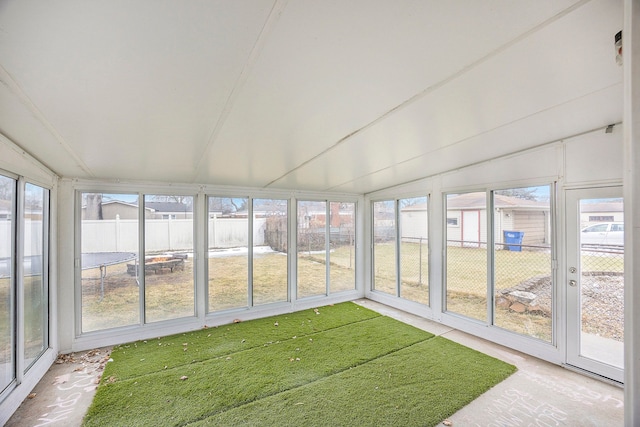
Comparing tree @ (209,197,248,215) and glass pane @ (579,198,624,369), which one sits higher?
tree @ (209,197,248,215)

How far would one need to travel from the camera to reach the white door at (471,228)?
A: 4.18 metres

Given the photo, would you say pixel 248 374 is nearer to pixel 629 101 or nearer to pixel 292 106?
pixel 292 106

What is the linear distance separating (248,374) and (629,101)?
11.2ft

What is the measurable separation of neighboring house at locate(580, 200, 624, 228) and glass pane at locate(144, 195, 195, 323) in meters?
5.06

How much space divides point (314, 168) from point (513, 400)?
311cm

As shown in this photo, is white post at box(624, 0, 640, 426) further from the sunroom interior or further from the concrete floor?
the concrete floor

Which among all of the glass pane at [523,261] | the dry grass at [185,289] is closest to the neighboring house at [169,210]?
the dry grass at [185,289]

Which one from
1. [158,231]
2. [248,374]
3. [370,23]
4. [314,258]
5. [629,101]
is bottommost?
[248,374]

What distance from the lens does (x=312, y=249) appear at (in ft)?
18.3

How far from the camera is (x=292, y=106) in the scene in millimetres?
1937

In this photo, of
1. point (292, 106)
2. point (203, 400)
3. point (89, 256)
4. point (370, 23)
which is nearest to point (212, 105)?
point (292, 106)

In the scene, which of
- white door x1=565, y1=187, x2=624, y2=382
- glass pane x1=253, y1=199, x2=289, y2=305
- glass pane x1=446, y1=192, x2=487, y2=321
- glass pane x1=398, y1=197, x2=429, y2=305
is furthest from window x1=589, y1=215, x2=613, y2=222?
glass pane x1=253, y1=199, x2=289, y2=305

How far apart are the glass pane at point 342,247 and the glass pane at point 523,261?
2.76 metres

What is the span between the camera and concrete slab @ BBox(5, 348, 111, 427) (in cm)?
237
